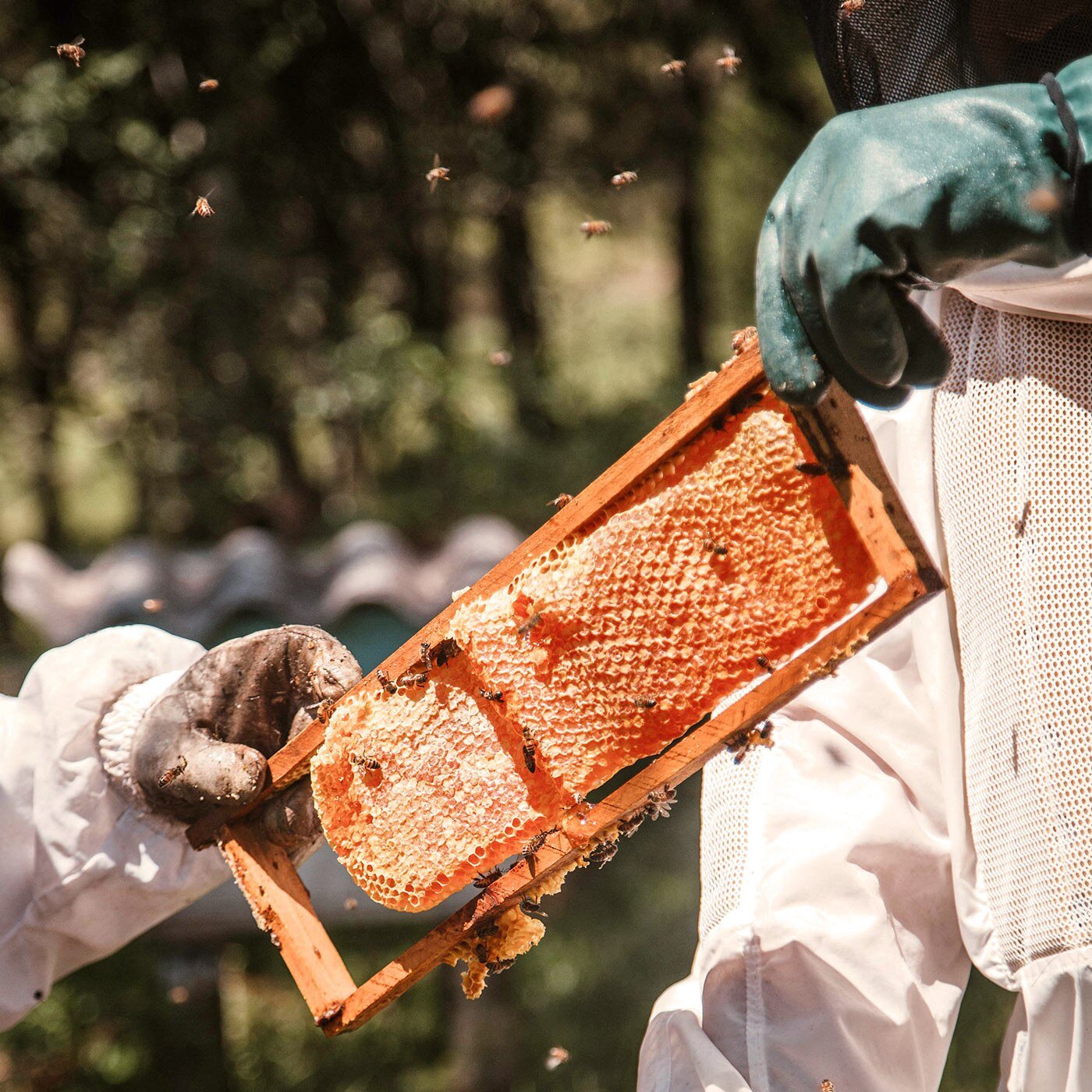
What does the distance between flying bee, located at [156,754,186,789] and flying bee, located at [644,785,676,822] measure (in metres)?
0.88

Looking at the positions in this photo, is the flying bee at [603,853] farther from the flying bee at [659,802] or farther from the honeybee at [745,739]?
the honeybee at [745,739]

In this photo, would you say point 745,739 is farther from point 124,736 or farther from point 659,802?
point 124,736

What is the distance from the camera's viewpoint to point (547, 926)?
5.68 metres

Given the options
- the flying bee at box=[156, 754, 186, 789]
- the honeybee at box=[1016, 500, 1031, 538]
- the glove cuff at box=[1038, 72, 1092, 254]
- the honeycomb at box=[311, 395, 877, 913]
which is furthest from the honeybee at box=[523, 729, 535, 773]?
the glove cuff at box=[1038, 72, 1092, 254]

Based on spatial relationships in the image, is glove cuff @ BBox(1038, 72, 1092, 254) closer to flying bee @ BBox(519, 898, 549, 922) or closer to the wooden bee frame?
the wooden bee frame

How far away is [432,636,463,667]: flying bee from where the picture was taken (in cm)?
175

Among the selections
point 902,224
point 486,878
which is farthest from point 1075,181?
point 486,878

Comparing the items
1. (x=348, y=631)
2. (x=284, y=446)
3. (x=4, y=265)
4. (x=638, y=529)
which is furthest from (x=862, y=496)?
(x=4, y=265)

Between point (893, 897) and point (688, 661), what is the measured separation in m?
0.60

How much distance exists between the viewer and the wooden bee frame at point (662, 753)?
143 centimetres

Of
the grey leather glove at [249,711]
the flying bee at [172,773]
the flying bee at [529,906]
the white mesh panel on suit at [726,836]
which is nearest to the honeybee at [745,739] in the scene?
the white mesh panel on suit at [726,836]

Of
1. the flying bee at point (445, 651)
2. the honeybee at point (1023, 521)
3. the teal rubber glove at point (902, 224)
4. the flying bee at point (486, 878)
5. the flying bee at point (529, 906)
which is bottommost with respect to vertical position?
the flying bee at point (529, 906)

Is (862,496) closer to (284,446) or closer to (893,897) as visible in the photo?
(893,897)

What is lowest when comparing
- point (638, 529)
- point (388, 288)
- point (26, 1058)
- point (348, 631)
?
point (26, 1058)
